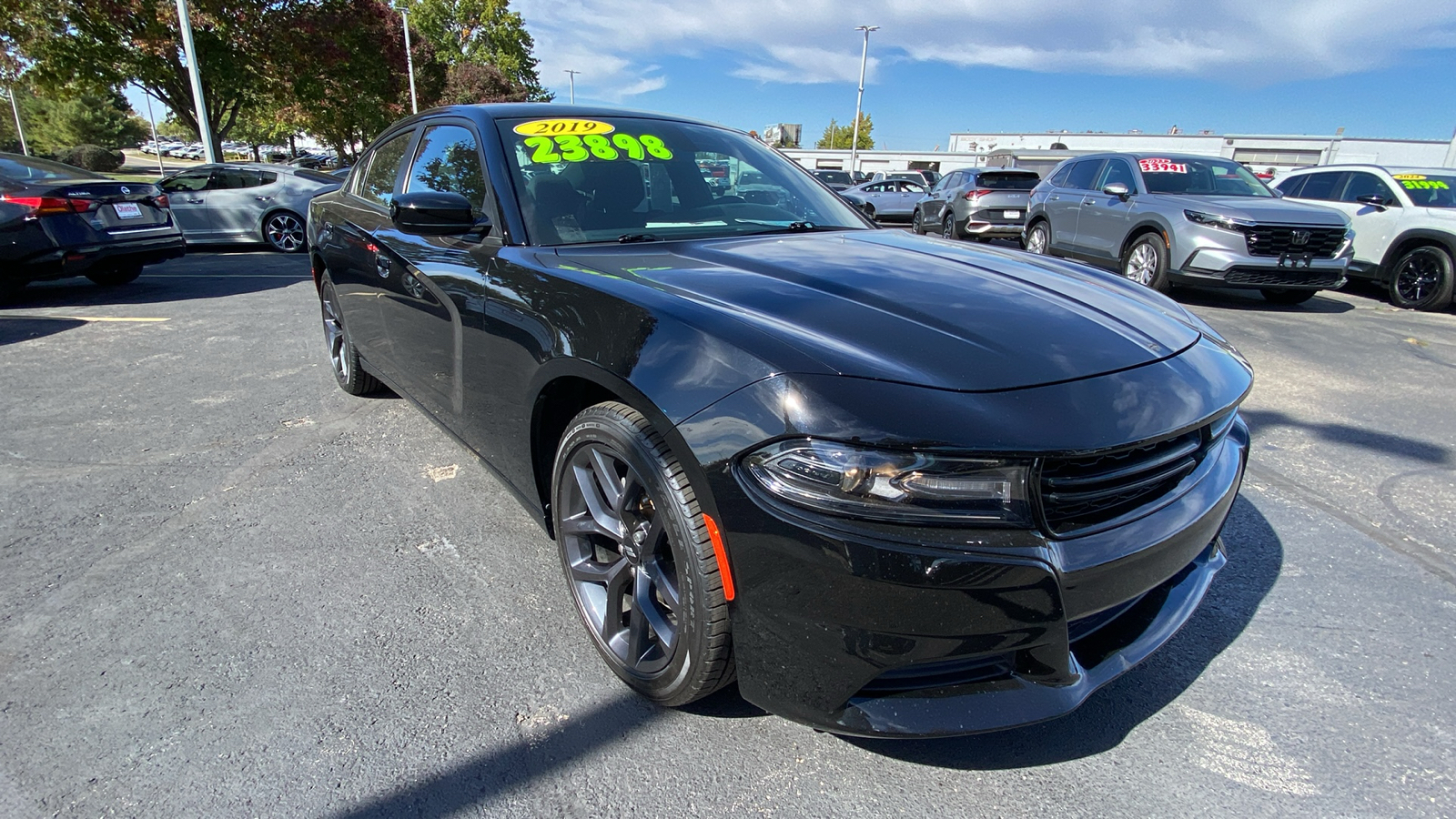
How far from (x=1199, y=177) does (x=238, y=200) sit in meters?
12.8

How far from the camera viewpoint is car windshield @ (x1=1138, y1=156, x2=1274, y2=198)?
323 inches

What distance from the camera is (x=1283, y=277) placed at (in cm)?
727

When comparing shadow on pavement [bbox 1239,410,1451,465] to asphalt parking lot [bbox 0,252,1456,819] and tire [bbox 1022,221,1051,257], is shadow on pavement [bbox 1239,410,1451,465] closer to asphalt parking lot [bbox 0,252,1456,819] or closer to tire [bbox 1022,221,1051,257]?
asphalt parking lot [bbox 0,252,1456,819]

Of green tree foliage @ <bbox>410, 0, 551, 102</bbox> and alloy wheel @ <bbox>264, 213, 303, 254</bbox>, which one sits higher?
green tree foliage @ <bbox>410, 0, 551, 102</bbox>

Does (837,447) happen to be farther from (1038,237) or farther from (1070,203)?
(1038,237)

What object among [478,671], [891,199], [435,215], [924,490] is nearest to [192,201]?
[435,215]

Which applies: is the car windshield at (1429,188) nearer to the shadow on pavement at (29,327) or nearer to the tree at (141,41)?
the shadow on pavement at (29,327)

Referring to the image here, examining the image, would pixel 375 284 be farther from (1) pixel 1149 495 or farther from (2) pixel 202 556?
(1) pixel 1149 495

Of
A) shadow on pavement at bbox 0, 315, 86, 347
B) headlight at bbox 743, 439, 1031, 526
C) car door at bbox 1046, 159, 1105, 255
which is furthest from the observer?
car door at bbox 1046, 159, 1105, 255

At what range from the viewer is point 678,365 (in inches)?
66.3

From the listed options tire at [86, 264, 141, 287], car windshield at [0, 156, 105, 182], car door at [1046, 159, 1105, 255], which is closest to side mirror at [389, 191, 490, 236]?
car windshield at [0, 156, 105, 182]

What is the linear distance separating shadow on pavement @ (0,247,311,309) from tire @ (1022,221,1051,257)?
9543 millimetres

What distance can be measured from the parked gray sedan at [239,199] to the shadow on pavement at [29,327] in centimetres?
482

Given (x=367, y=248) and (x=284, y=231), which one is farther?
(x=284, y=231)
